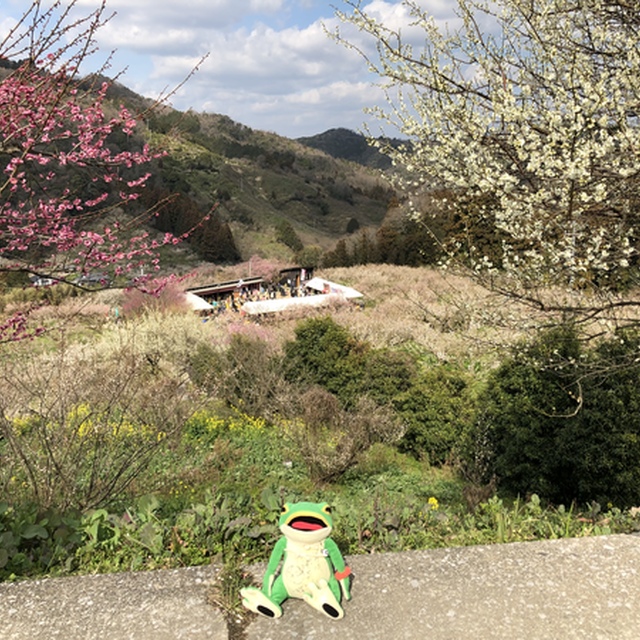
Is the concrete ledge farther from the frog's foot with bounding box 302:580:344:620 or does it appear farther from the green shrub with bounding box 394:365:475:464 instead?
the green shrub with bounding box 394:365:475:464

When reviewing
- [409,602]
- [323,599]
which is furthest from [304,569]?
[409,602]

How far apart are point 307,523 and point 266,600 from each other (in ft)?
1.18

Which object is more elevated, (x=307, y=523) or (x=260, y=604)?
(x=307, y=523)

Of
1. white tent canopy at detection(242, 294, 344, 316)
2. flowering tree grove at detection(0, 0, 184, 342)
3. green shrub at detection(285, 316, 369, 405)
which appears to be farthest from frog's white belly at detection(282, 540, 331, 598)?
white tent canopy at detection(242, 294, 344, 316)

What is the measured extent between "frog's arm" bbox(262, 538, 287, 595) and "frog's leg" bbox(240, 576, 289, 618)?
0.02 m

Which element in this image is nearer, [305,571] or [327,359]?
[305,571]

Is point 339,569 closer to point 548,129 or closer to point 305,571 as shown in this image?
point 305,571

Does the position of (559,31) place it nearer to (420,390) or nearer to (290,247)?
(420,390)

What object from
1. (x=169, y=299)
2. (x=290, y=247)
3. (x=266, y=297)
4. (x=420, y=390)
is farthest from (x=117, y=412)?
(x=290, y=247)

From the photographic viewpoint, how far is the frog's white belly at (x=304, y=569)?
7.21 feet

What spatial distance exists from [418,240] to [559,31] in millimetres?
27321

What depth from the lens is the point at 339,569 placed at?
2271 mm

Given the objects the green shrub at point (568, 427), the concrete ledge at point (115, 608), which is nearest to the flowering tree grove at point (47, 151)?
the concrete ledge at point (115, 608)

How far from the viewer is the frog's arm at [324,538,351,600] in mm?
2236
